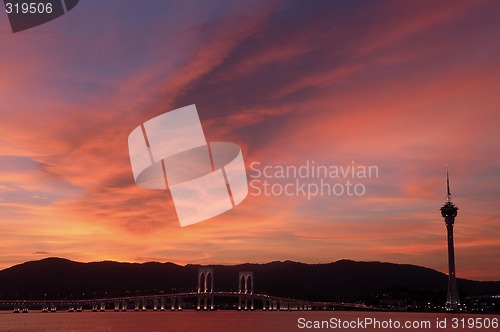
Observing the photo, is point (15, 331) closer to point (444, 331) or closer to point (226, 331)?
point (226, 331)

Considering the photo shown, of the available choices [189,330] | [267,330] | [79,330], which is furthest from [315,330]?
[79,330]

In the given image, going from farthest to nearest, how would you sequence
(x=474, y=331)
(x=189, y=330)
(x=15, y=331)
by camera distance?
1. (x=474, y=331)
2. (x=189, y=330)
3. (x=15, y=331)

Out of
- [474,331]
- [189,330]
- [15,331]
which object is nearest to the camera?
[15,331]

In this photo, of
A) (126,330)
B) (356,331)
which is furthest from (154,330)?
(356,331)

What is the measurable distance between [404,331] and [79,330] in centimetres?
6853

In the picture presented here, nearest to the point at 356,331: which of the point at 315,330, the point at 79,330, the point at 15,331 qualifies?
the point at 315,330

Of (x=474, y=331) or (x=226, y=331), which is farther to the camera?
(x=474, y=331)

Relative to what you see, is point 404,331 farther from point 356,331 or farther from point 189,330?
point 189,330

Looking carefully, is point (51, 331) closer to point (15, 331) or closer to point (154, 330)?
point (15, 331)

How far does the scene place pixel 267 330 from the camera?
499 feet

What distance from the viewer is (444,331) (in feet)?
500

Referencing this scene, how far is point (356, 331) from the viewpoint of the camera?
15850 cm

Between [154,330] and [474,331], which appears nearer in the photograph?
[154,330]

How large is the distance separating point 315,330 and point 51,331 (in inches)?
2167
